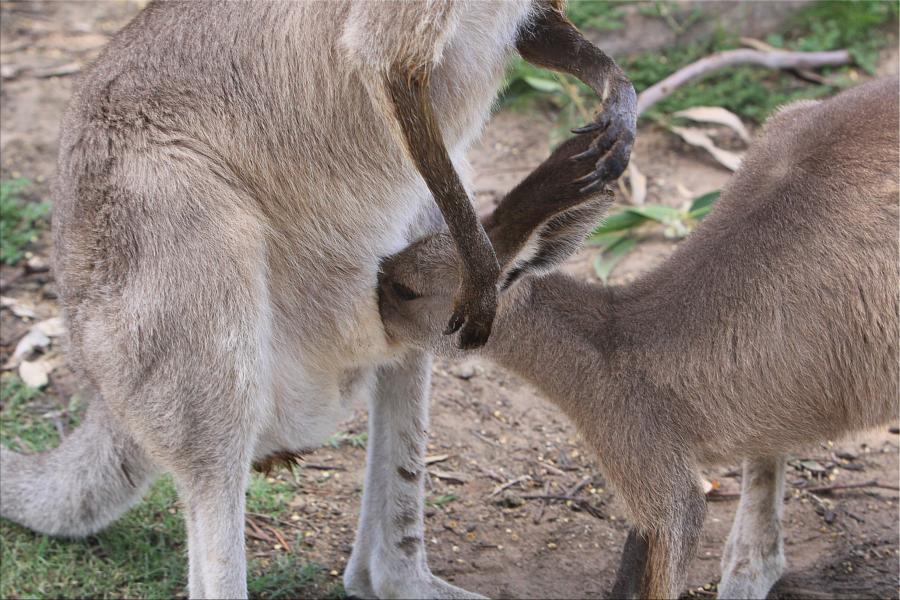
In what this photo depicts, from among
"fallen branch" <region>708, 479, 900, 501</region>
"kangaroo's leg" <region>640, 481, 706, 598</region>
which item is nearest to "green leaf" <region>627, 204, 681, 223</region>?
"fallen branch" <region>708, 479, 900, 501</region>

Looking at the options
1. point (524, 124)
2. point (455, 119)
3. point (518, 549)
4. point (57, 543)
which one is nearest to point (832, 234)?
point (455, 119)

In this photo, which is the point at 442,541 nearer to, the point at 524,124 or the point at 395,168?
the point at 395,168

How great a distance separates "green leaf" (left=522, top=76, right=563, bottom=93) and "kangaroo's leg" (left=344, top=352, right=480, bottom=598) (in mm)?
3178

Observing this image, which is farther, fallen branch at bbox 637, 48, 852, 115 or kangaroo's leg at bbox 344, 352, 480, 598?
fallen branch at bbox 637, 48, 852, 115

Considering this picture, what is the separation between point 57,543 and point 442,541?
137 cm

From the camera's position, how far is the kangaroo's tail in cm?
357

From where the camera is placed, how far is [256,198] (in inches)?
122

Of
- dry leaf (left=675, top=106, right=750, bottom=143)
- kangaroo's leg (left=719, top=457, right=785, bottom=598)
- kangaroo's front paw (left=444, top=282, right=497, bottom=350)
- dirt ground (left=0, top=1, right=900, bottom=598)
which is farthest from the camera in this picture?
dry leaf (left=675, top=106, right=750, bottom=143)

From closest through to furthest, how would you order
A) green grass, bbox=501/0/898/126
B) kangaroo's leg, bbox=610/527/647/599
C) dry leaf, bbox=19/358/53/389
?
kangaroo's leg, bbox=610/527/647/599, dry leaf, bbox=19/358/53/389, green grass, bbox=501/0/898/126

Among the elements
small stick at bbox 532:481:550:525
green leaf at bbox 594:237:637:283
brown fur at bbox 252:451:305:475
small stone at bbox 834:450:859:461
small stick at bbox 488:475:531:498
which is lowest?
small stick at bbox 532:481:550:525

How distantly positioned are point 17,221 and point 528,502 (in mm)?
2801

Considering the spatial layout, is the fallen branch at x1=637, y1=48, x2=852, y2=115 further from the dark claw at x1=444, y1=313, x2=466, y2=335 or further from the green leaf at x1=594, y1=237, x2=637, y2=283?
the dark claw at x1=444, y1=313, x2=466, y2=335

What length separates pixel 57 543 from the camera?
376 centimetres

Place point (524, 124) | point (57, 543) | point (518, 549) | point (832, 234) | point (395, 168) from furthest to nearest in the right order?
point (524, 124) → point (518, 549) → point (57, 543) → point (832, 234) → point (395, 168)
